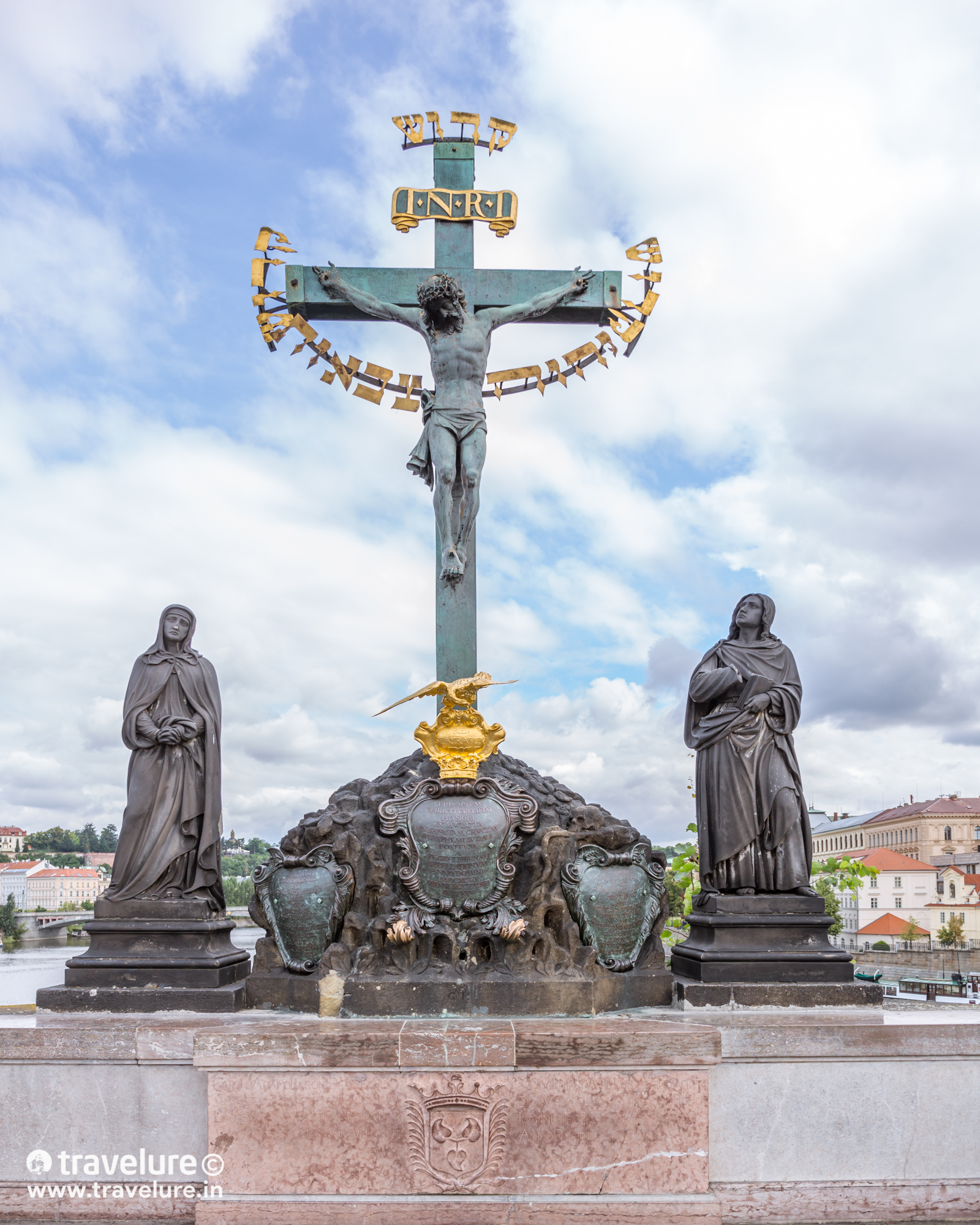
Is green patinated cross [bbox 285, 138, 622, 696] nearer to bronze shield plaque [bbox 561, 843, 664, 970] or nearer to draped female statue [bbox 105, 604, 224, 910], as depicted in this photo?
draped female statue [bbox 105, 604, 224, 910]

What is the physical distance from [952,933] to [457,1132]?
59314 mm

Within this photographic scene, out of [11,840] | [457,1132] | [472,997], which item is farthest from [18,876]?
[457,1132]

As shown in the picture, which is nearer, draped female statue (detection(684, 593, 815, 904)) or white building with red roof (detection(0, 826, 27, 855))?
draped female statue (detection(684, 593, 815, 904))

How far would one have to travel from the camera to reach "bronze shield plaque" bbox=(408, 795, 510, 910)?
6.68 m

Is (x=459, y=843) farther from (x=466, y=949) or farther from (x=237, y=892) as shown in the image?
(x=237, y=892)

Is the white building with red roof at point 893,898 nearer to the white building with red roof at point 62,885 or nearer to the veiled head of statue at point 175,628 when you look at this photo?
the white building with red roof at point 62,885

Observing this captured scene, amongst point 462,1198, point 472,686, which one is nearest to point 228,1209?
point 462,1198

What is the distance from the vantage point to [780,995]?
6.63 m

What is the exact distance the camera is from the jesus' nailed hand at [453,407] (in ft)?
27.1

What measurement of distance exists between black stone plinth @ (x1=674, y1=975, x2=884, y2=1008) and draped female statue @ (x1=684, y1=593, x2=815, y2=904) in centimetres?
66

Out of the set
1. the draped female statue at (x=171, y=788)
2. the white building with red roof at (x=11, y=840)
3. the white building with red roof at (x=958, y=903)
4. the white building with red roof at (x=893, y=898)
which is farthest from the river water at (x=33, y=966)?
the white building with red roof at (x=11, y=840)

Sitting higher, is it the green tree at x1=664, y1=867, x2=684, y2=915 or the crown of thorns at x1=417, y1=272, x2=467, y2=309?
Result: the crown of thorns at x1=417, y1=272, x2=467, y2=309

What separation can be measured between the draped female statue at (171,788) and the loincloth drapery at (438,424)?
257cm

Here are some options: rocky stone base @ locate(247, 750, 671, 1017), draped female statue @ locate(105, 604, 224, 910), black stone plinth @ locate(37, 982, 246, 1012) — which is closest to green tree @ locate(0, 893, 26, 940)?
black stone plinth @ locate(37, 982, 246, 1012)
